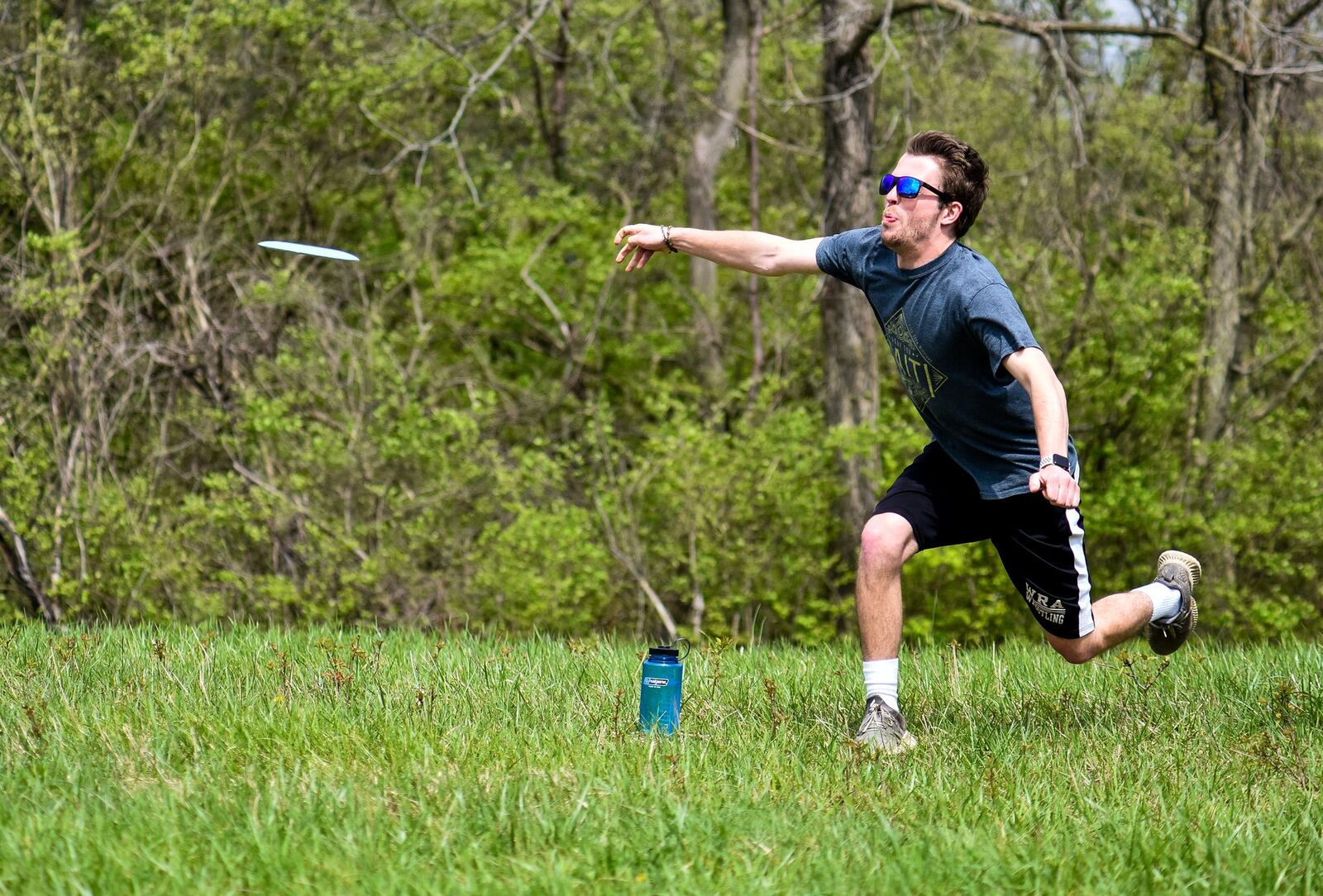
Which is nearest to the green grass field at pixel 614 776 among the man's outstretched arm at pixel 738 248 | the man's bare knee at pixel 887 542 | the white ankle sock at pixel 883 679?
the white ankle sock at pixel 883 679

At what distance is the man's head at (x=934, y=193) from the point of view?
462 centimetres

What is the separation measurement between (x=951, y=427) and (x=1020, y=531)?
1.47 feet

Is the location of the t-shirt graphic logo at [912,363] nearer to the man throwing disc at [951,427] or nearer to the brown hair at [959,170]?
the man throwing disc at [951,427]

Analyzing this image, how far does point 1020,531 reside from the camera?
4.75 meters

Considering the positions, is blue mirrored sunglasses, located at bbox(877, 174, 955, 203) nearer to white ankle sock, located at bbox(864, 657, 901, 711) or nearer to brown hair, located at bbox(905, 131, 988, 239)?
brown hair, located at bbox(905, 131, 988, 239)

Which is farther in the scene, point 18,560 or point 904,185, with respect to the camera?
point 18,560

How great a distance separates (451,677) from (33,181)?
12061 millimetres

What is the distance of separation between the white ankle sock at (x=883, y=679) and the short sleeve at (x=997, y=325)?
1.07 m

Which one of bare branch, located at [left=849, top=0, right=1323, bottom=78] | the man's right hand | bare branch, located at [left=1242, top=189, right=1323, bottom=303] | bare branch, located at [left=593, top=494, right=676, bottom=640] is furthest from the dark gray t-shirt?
bare branch, located at [left=1242, top=189, right=1323, bottom=303]

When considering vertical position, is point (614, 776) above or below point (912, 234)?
below

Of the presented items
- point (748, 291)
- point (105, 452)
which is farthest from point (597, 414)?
point (105, 452)

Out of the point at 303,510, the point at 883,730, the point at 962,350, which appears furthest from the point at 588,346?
the point at 883,730

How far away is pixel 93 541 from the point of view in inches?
494

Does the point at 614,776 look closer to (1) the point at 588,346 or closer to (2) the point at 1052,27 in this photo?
(2) the point at 1052,27
